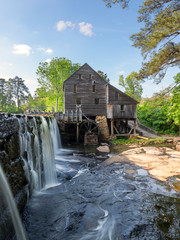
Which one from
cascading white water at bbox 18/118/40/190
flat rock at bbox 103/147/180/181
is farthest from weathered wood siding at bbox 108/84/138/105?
cascading white water at bbox 18/118/40/190

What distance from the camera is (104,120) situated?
56.4 feet

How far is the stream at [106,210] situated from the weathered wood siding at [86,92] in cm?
1265

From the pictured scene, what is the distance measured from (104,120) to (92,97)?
3.53m

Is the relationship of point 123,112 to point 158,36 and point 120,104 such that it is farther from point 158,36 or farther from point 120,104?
point 158,36

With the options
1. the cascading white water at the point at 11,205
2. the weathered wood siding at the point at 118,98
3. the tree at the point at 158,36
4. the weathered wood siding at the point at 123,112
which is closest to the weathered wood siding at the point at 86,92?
the weathered wood siding at the point at 118,98

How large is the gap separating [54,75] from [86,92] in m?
13.2

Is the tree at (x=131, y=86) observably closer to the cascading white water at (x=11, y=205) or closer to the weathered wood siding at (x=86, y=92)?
the weathered wood siding at (x=86, y=92)

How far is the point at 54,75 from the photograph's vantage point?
27125mm

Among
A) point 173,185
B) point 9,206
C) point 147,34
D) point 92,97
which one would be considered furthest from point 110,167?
point 92,97

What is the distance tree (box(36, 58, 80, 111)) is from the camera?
27.2 m

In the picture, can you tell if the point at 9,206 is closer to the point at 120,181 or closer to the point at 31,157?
the point at 31,157

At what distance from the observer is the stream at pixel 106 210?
2.78m

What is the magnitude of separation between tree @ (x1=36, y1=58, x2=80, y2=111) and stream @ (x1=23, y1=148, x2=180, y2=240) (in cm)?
2481

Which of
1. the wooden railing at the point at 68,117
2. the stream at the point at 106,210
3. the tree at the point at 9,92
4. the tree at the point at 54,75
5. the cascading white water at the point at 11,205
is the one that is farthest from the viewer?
the tree at the point at 9,92
